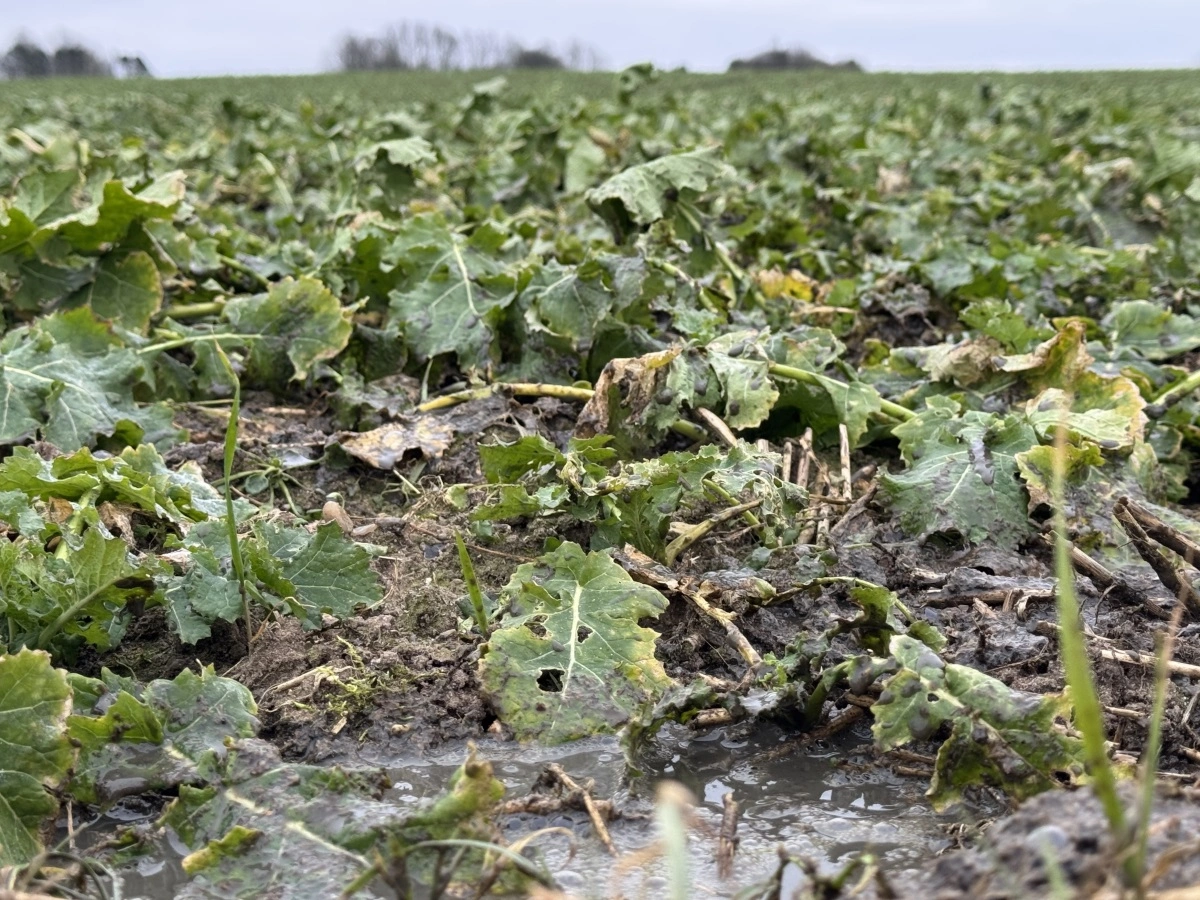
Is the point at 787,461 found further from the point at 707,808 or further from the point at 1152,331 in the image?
the point at 1152,331

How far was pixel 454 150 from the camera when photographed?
8.23 m

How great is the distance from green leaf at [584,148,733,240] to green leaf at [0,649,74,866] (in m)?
2.29

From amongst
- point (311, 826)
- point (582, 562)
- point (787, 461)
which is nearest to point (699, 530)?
point (582, 562)

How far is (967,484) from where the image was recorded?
271 centimetres

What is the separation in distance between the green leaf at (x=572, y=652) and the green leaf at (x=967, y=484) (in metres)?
0.77

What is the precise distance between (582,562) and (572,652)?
244mm

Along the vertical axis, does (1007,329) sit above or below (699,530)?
above

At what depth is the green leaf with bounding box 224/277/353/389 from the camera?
355cm

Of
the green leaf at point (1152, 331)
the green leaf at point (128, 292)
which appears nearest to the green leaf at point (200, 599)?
the green leaf at point (128, 292)

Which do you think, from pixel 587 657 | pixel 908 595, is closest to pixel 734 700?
pixel 587 657

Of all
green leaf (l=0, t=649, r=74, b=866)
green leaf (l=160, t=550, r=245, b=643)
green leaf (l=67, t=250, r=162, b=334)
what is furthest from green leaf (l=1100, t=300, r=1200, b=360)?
green leaf (l=0, t=649, r=74, b=866)

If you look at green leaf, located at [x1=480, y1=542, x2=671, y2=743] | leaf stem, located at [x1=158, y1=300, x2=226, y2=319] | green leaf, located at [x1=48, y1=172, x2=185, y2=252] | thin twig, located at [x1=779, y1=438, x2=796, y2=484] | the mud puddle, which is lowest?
the mud puddle

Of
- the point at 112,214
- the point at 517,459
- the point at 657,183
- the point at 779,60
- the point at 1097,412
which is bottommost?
the point at 517,459

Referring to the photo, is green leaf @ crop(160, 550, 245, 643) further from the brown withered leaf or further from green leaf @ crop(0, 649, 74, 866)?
the brown withered leaf
